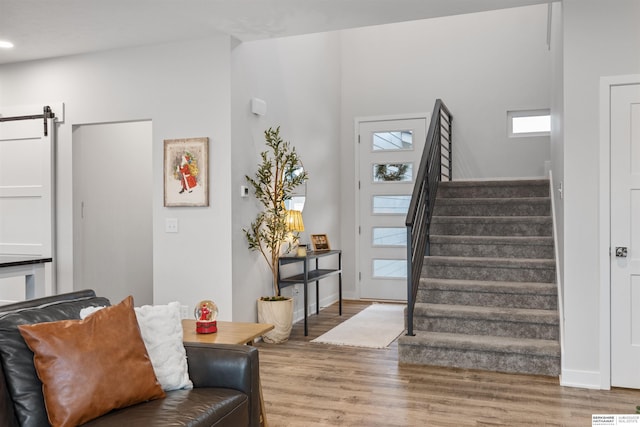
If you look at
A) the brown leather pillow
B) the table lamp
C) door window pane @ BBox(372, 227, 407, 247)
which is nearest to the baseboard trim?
the table lamp

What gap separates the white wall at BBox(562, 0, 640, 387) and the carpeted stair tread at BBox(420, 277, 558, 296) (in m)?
0.63

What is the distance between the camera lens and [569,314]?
3.60 m

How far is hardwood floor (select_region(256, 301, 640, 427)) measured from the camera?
9.93ft

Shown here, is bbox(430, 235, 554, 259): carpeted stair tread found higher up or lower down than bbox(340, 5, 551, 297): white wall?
lower down

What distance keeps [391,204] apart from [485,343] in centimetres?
336

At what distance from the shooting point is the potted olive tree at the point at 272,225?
4.77 meters

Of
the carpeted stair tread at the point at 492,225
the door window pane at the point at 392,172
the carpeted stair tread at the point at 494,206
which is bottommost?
the carpeted stair tread at the point at 492,225

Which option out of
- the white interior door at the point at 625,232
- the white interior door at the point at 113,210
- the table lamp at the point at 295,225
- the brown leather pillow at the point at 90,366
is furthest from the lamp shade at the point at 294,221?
the brown leather pillow at the point at 90,366

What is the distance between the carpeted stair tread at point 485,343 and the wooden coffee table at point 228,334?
1601mm

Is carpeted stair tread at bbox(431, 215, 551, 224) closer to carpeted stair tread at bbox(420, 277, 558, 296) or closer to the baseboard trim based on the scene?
carpeted stair tread at bbox(420, 277, 558, 296)

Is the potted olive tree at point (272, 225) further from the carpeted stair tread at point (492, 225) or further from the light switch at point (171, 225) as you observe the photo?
the carpeted stair tread at point (492, 225)

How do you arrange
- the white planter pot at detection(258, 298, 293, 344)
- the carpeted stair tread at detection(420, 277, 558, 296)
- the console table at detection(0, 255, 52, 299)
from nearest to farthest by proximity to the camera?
1. the console table at detection(0, 255, 52, 299)
2. the carpeted stair tread at detection(420, 277, 558, 296)
3. the white planter pot at detection(258, 298, 293, 344)

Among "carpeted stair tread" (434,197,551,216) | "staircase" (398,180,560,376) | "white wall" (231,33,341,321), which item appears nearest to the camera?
"staircase" (398,180,560,376)

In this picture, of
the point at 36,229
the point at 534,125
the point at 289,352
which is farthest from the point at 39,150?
the point at 534,125
